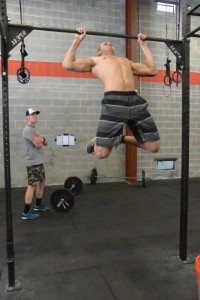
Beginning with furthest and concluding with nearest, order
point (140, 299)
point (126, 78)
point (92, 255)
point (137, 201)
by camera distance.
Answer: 1. point (137, 201)
2. point (92, 255)
3. point (126, 78)
4. point (140, 299)

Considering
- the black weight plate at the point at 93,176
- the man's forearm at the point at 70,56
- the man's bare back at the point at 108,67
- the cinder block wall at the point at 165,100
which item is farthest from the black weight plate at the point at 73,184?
the man's forearm at the point at 70,56

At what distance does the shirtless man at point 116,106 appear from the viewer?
2.30 m

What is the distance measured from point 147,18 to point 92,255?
5.49 m

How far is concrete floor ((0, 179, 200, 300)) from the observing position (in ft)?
7.68

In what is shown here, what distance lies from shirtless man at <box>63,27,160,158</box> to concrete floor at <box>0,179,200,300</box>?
1061 millimetres

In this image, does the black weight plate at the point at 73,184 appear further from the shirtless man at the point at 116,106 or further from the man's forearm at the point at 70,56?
the man's forearm at the point at 70,56

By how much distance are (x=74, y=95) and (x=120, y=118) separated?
4.20 metres

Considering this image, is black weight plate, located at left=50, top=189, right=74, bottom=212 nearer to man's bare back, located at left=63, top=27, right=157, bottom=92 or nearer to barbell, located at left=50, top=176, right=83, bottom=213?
barbell, located at left=50, top=176, right=83, bottom=213

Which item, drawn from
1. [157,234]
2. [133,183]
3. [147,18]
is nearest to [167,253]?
[157,234]

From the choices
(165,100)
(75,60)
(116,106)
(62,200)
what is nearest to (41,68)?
(165,100)

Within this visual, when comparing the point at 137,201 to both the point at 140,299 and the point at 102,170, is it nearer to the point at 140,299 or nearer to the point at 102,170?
the point at 102,170

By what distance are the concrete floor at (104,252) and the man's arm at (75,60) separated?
174 cm

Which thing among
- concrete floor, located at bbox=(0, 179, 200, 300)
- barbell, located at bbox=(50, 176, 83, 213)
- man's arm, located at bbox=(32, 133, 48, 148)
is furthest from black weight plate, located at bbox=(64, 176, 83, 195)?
man's arm, located at bbox=(32, 133, 48, 148)

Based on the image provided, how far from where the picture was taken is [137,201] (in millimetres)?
5051
